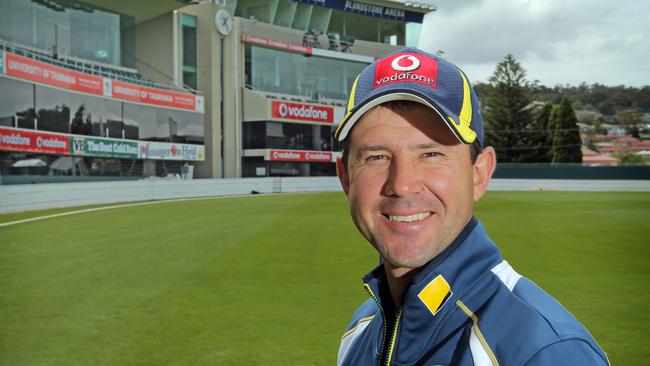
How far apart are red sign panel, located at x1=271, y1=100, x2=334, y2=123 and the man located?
54.7 m

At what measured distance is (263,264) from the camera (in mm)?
11125

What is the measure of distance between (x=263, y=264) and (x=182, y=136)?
126 feet

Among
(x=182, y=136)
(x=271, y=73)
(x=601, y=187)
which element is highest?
(x=271, y=73)

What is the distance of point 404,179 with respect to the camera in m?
1.97

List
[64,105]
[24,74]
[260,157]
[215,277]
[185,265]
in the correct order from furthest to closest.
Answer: [260,157] < [64,105] < [24,74] < [185,265] < [215,277]

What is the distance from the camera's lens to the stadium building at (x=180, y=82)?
3481 centimetres

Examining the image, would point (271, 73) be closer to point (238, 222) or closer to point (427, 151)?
point (238, 222)

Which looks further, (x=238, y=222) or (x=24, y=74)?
(x=24, y=74)

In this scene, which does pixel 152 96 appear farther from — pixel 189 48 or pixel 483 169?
pixel 483 169

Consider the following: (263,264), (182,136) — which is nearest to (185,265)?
(263,264)

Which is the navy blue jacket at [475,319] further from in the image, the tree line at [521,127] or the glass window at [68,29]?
the tree line at [521,127]

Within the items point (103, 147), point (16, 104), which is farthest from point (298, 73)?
point (16, 104)

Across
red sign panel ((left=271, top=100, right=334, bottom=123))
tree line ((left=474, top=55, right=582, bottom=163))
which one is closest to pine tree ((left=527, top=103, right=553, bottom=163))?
tree line ((left=474, top=55, right=582, bottom=163))

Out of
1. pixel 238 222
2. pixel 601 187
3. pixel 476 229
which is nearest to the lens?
pixel 476 229
